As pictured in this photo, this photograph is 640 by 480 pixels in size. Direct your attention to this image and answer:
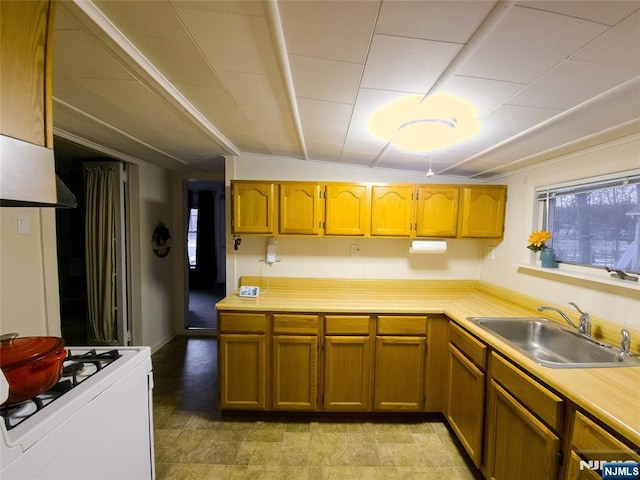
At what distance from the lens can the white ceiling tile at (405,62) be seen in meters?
0.91

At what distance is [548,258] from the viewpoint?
76.7 inches

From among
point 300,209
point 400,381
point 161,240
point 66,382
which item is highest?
point 300,209

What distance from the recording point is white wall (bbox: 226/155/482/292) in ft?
8.73

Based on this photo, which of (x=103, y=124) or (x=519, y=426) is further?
(x=103, y=124)

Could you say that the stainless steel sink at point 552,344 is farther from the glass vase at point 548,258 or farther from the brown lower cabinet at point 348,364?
the brown lower cabinet at point 348,364

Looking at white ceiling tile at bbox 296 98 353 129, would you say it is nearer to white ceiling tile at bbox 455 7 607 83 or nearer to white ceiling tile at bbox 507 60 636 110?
white ceiling tile at bbox 455 7 607 83

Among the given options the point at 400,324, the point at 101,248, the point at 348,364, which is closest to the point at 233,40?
the point at 400,324

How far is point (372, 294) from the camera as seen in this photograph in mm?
2551

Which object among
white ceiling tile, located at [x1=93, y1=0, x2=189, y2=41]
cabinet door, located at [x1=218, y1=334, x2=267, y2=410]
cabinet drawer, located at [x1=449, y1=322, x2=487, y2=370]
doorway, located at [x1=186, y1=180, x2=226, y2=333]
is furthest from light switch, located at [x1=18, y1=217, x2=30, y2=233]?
doorway, located at [x1=186, y1=180, x2=226, y2=333]

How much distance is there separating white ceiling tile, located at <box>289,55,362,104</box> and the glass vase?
1.80 meters

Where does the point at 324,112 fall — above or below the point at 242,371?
above

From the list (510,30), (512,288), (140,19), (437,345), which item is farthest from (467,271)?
(140,19)

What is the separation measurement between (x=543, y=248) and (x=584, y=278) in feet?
1.29

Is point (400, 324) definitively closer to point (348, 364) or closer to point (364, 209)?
point (348, 364)
